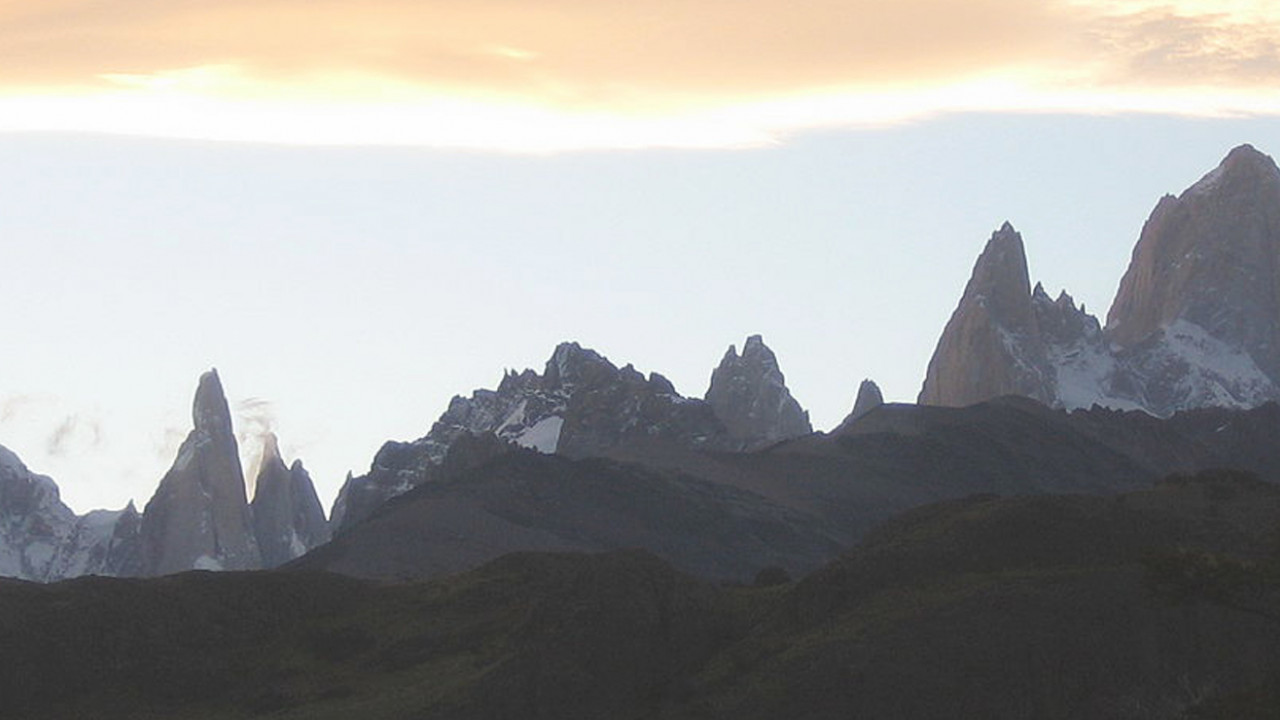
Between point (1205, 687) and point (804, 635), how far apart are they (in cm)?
2748

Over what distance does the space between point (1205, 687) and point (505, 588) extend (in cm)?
5276

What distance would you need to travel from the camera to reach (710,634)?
171m

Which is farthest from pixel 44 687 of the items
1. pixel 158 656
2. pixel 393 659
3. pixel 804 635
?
pixel 804 635

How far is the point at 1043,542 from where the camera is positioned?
17138 centimetres

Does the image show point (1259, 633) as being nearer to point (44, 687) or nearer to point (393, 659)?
point (393, 659)

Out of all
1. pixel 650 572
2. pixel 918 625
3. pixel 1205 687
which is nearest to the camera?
pixel 1205 687

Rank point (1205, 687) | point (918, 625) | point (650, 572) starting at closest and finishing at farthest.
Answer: point (1205, 687) → point (918, 625) → point (650, 572)

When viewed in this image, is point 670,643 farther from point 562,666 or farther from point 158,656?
point 158,656

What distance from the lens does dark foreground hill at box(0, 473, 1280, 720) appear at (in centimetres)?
15275

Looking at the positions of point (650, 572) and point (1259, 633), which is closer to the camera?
point (1259, 633)

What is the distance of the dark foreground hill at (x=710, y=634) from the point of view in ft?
501

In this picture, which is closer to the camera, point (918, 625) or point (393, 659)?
point (918, 625)

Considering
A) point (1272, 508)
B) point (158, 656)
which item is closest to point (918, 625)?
point (1272, 508)

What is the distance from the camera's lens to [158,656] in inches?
6949
